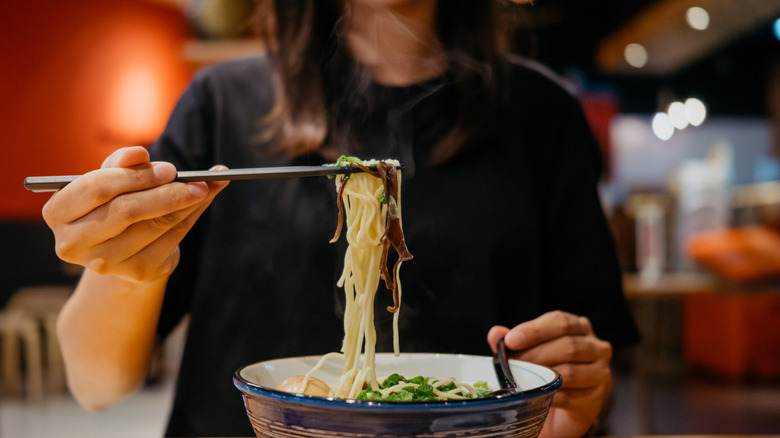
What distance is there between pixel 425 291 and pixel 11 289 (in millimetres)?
5506

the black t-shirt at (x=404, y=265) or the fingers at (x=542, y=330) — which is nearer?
the fingers at (x=542, y=330)

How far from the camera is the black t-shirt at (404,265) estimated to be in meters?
1.35

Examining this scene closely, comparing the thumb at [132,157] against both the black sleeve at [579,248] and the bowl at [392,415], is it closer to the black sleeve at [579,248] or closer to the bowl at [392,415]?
the bowl at [392,415]

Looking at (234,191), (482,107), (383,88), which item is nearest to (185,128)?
(234,191)

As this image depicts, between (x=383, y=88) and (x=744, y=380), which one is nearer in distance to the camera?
(x=383, y=88)

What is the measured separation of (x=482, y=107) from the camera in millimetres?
1497

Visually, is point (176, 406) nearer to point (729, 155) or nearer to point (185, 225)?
point (185, 225)

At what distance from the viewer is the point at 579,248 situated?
1.45m

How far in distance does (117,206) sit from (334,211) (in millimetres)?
591

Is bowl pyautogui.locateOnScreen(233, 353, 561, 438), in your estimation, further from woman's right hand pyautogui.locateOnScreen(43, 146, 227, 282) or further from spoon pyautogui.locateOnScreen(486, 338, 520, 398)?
woman's right hand pyautogui.locateOnScreen(43, 146, 227, 282)

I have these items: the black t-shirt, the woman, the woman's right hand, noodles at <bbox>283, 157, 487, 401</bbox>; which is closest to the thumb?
the woman's right hand

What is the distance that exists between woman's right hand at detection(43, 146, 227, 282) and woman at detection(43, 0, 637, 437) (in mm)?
344

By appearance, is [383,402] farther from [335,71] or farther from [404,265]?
[335,71]

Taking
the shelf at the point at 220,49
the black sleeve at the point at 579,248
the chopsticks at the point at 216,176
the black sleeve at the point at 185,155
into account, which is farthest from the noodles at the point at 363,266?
the shelf at the point at 220,49
